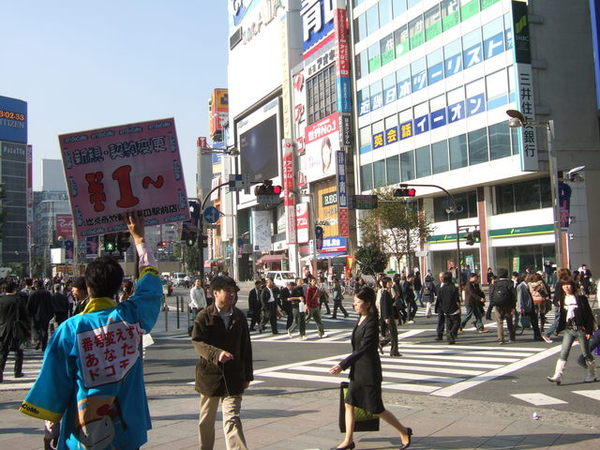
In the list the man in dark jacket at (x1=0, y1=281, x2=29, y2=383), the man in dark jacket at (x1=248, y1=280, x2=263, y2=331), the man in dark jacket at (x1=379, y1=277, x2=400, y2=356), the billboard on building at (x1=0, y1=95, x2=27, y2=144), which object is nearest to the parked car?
the billboard on building at (x1=0, y1=95, x2=27, y2=144)

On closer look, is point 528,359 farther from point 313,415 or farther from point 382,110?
point 382,110

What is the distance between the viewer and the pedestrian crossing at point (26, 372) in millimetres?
11086

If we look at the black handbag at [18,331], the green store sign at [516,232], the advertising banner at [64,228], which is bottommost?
the black handbag at [18,331]

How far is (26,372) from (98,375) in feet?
→ 34.9

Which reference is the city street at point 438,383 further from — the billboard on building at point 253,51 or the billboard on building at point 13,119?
the billboard on building at point 13,119

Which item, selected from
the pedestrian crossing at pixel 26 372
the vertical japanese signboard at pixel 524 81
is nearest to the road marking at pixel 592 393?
the pedestrian crossing at pixel 26 372

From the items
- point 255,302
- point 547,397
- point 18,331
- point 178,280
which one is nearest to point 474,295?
point 255,302

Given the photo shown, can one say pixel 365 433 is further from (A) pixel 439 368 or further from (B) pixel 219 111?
(B) pixel 219 111

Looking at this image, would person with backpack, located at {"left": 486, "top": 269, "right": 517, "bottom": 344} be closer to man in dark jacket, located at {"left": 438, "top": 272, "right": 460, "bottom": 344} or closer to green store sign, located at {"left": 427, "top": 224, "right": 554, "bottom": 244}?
man in dark jacket, located at {"left": 438, "top": 272, "right": 460, "bottom": 344}

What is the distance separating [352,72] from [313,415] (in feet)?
158

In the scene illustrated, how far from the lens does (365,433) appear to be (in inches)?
Result: 273

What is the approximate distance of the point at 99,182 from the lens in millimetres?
5664

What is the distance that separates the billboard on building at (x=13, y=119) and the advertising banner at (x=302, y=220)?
4572cm

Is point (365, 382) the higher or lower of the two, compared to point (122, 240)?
lower
